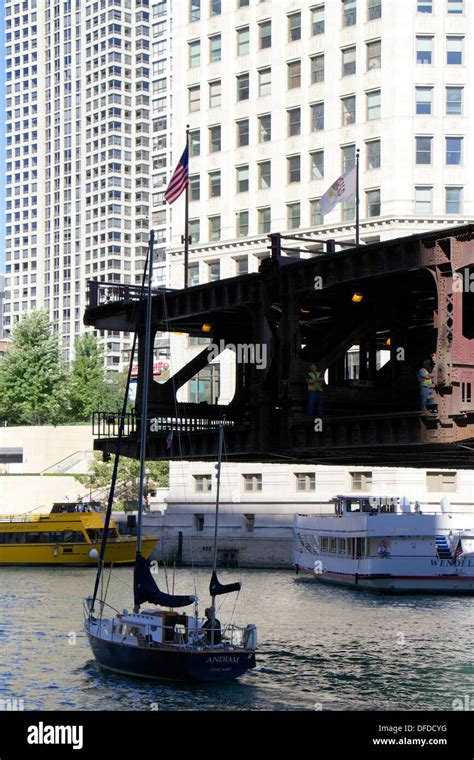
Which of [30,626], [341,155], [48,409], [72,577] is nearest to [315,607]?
[30,626]

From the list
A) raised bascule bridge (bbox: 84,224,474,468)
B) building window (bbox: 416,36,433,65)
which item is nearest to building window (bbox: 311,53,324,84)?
building window (bbox: 416,36,433,65)

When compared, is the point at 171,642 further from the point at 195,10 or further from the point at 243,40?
the point at 195,10

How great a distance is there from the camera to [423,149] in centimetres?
10769

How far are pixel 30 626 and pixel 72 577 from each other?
101 feet

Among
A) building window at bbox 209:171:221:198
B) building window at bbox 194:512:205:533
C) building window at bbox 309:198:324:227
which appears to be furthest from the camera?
building window at bbox 209:171:221:198

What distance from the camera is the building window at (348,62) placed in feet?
362

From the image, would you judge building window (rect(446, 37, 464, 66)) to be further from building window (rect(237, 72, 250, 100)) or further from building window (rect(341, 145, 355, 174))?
building window (rect(237, 72, 250, 100))

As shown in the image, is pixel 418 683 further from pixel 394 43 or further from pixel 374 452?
pixel 394 43

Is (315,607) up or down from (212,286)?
down

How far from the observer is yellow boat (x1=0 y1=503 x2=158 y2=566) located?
105 meters

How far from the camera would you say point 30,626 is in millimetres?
64625

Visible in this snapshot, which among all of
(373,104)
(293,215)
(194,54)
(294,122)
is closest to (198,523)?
(293,215)

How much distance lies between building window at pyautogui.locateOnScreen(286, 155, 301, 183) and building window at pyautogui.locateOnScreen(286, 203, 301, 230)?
206cm

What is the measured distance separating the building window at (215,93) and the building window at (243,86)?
6.36ft
